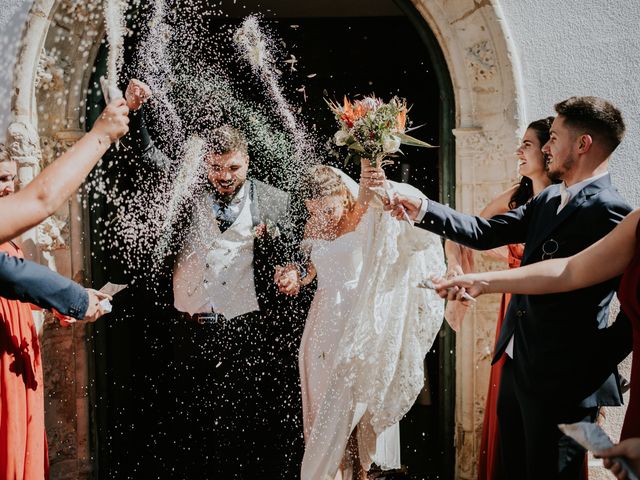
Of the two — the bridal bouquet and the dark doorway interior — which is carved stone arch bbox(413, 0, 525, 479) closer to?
the dark doorway interior

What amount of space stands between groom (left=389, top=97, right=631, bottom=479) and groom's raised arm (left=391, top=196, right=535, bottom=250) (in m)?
0.18

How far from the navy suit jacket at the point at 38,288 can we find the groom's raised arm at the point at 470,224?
1.63 meters

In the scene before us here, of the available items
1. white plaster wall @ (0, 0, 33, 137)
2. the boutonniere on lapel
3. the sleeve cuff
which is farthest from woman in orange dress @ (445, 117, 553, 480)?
white plaster wall @ (0, 0, 33, 137)

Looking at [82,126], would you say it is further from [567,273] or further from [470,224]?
[567,273]

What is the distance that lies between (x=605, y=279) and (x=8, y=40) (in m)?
3.73

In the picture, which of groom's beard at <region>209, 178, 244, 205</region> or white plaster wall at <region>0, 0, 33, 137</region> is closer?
white plaster wall at <region>0, 0, 33, 137</region>

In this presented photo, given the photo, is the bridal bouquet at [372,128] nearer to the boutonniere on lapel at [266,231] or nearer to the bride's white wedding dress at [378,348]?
the bride's white wedding dress at [378,348]

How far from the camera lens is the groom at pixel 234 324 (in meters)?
4.83

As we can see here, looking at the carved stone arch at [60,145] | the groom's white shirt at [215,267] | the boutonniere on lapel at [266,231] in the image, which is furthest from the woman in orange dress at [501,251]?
the carved stone arch at [60,145]

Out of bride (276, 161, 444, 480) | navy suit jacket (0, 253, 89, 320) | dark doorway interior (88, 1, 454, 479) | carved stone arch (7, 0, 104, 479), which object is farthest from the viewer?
dark doorway interior (88, 1, 454, 479)

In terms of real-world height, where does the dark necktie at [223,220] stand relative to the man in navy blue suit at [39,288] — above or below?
above

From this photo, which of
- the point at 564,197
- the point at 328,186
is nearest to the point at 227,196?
the point at 328,186

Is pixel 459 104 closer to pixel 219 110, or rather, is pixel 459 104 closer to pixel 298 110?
pixel 298 110

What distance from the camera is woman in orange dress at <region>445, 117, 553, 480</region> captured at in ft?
12.8
